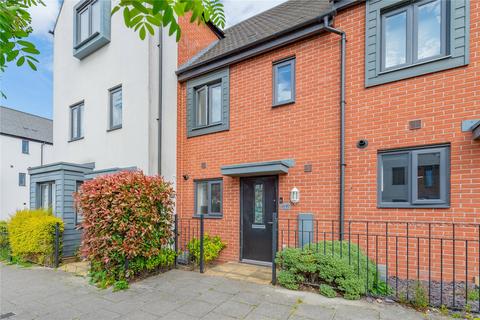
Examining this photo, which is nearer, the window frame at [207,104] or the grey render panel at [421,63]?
the grey render panel at [421,63]

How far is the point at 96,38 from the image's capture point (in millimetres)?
8758

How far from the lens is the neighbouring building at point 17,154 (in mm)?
20969

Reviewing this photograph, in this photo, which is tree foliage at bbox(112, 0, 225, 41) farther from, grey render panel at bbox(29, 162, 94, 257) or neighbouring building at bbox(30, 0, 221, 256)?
grey render panel at bbox(29, 162, 94, 257)

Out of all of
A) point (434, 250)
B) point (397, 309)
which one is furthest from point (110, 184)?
point (434, 250)

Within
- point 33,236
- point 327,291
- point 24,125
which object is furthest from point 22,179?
point 327,291

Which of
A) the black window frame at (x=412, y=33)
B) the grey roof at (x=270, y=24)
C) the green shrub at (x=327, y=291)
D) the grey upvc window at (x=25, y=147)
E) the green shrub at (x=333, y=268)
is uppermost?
the grey roof at (x=270, y=24)

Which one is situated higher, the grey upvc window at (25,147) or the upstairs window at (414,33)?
the upstairs window at (414,33)

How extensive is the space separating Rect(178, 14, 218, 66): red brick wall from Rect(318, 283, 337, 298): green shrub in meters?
6.93

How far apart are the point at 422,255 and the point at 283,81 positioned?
14.5 feet

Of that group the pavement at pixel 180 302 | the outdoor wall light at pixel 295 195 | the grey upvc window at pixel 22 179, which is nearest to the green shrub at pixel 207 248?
the pavement at pixel 180 302

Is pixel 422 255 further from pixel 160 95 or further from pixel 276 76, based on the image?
pixel 160 95

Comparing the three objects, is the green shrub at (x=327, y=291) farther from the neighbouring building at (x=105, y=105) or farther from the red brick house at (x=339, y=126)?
the neighbouring building at (x=105, y=105)

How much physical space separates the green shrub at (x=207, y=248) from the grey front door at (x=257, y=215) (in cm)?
61

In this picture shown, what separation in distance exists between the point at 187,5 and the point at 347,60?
185 inches
